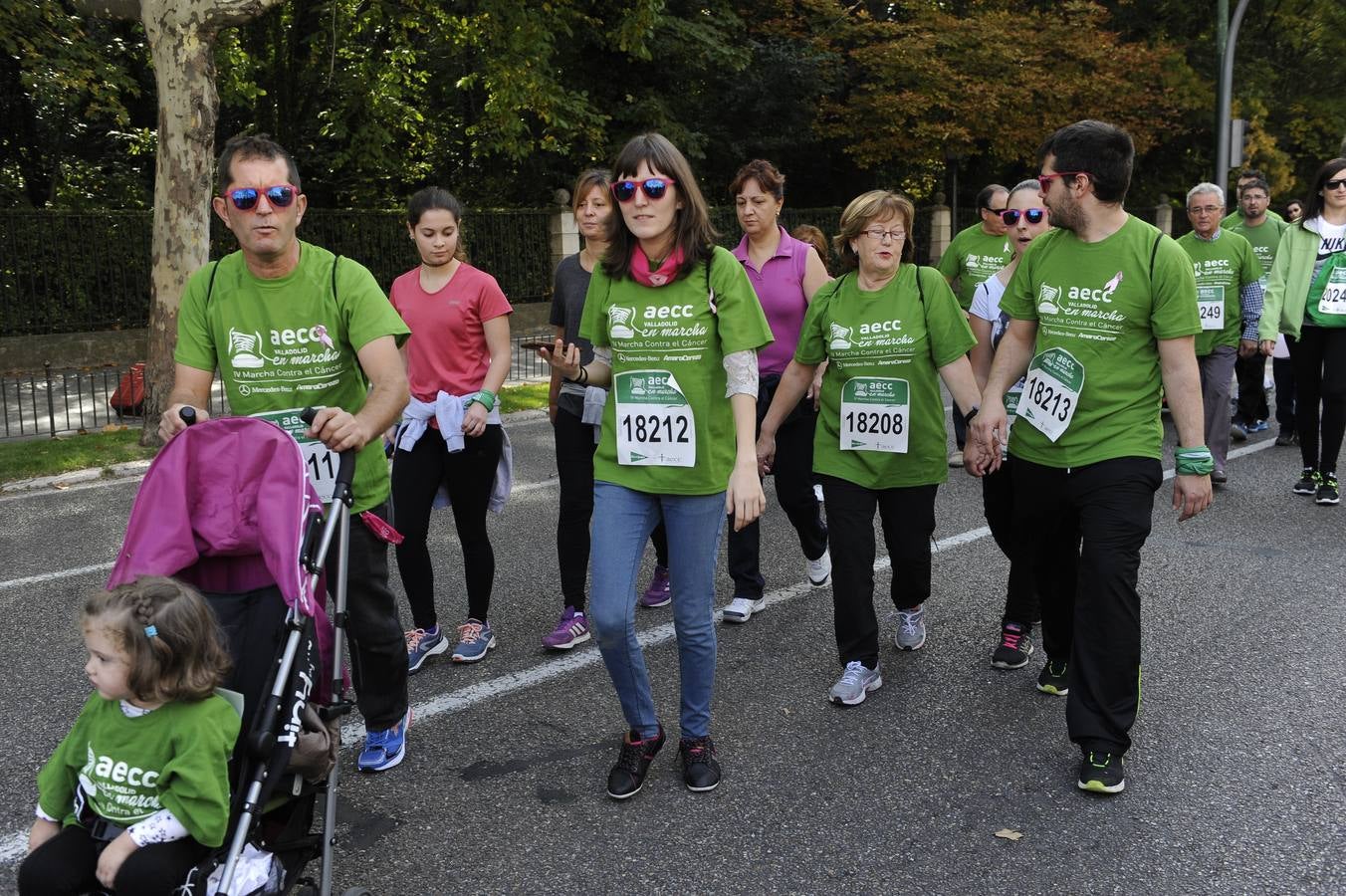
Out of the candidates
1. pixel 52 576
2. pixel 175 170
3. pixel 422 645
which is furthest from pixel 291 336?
pixel 175 170

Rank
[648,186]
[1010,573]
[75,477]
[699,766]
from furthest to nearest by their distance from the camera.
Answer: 1. [75,477]
2. [1010,573]
3. [699,766]
4. [648,186]

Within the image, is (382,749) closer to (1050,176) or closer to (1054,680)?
(1054,680)

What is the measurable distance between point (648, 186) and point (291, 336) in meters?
1.21

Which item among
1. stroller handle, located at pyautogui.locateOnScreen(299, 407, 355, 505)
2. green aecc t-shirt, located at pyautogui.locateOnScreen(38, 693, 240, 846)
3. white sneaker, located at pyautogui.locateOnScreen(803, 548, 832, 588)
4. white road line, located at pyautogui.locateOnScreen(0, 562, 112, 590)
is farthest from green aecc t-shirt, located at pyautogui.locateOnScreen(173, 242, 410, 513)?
white road line, located at pyautogui.locateOnScreen(0, 562, 112, 590)

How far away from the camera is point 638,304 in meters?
4.02

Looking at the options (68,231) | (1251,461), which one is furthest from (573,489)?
(68,231)

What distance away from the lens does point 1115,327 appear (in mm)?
4266

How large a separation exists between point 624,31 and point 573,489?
52.2ft

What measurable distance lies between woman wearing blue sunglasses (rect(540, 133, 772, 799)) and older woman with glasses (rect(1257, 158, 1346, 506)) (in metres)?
5.72

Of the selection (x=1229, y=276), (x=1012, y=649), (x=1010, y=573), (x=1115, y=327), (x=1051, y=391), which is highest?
(x=1229, y=276)

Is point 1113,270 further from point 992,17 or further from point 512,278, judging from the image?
point 992,17

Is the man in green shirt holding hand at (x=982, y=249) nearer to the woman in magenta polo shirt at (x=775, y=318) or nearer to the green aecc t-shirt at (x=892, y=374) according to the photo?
the woman in magenta polo shirt at (x=775, y=318)

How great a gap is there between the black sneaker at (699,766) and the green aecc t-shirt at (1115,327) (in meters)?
1.57

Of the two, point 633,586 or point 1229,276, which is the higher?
point 1229,276
